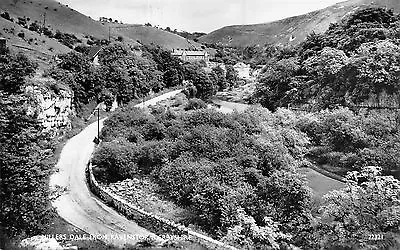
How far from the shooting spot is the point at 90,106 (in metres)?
22.9

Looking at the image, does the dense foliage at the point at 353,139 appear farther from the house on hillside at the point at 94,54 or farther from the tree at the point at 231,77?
the tree at the point at 231,77

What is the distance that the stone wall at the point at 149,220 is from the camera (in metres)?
8.28

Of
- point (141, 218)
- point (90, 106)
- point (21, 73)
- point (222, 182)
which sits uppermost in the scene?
point (21, 73)

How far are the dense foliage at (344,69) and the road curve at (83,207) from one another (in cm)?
1232

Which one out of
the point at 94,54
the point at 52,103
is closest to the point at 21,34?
the point at 94,54

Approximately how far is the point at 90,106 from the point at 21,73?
813 centimetres

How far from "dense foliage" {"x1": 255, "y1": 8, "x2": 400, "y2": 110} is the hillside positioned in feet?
88.5

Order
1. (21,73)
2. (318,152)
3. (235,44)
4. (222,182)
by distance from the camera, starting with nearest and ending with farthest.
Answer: (222,182), (21,73), (318,152), (235,44)

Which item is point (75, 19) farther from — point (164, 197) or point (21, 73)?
point (164, 197)

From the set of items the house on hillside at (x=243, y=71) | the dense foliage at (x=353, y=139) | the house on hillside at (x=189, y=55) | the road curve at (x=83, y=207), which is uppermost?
the house on hillside at (x=189, y=55)

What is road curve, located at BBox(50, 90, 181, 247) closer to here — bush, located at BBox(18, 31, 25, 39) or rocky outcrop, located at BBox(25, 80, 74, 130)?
rocky outcrop, located at BBox(25, 80, 74, 130)

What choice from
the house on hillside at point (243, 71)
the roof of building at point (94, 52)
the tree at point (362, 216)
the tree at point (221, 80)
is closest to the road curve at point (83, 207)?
the tree at point (362, 216)

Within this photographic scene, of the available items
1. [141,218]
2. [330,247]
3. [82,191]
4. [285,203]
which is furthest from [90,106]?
[330,247]

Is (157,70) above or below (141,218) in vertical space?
above
